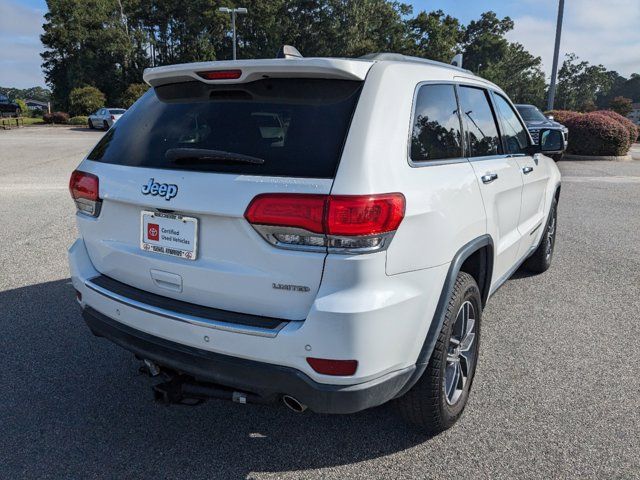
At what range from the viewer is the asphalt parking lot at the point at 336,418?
2406 millimetres

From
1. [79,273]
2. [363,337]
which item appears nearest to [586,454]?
[363,337]

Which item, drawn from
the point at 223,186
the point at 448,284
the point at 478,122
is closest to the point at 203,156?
the point at 223,186

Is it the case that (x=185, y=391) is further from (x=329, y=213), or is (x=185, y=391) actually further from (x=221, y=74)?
(x=221, y=74)

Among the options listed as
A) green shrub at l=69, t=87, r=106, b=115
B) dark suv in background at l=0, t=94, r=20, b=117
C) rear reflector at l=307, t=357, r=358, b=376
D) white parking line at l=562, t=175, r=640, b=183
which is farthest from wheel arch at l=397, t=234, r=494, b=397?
dark suv in background at l=0, t=94, r=20, b=117

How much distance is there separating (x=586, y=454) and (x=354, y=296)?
1.56 m

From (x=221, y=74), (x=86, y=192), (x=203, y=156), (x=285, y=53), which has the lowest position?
(x=86, y=192)

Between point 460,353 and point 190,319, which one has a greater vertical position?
point 190,319

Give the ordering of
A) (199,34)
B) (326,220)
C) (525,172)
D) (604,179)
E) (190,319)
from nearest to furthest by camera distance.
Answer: (326,220) → (190,319) → (525,172) → (604,179) → (199,34)

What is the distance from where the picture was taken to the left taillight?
8.32 ft

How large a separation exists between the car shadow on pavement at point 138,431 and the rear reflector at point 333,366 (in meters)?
0.49

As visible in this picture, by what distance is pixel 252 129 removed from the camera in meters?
2.21

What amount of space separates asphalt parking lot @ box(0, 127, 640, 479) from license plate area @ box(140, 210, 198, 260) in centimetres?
103

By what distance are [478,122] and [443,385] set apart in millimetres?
1661

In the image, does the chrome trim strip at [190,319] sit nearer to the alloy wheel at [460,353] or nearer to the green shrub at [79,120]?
the alloy wheel at [460,353]
